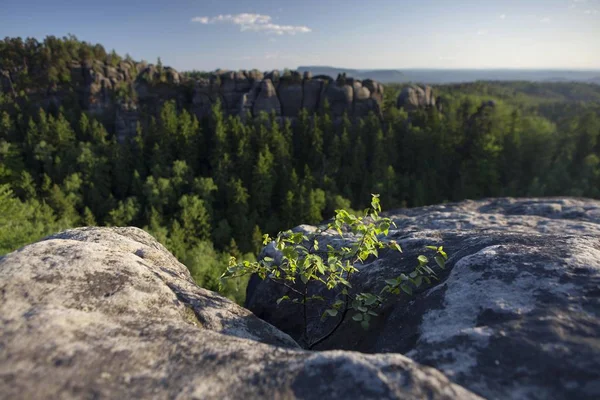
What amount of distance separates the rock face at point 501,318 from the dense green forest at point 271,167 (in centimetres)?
4029

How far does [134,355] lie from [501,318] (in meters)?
3.25

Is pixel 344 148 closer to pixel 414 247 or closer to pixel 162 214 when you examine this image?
pixel 162 214

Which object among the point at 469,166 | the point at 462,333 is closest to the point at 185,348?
the point at 462,333

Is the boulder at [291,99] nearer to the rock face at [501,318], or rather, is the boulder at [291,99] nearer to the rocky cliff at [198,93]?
the rocky cliff at [198,93]

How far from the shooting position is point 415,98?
74312 millimetres

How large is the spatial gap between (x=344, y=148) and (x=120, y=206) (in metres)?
35.8

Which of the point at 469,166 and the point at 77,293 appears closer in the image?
the point at 77,293

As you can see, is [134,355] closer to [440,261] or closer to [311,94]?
[440,261]

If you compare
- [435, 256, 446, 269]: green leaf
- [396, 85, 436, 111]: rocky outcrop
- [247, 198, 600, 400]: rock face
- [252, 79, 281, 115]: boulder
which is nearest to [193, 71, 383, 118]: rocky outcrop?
[252, 79, 281, 115]: boulder

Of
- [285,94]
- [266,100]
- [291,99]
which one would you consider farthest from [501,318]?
[285,94]

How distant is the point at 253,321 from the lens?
4.52 metres

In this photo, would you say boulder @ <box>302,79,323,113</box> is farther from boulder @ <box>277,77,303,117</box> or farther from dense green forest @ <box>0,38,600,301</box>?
dense green forest @ <box>0,38,600,301</box>

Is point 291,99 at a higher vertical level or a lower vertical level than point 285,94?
lower

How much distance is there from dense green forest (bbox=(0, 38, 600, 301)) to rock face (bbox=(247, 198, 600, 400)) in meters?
40.3
